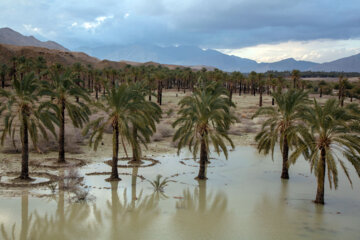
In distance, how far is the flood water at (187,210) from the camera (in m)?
16.8

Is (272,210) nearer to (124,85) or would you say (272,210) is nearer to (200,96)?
(200,96)

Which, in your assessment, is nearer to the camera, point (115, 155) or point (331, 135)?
point (331, 135)

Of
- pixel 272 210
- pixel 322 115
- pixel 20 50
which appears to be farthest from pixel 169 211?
pixel 20 50

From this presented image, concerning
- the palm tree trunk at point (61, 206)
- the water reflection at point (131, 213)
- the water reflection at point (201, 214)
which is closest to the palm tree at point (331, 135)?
the water reflection at point (201, 214)

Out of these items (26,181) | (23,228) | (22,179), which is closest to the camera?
(23,228)

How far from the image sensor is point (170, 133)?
46938mm

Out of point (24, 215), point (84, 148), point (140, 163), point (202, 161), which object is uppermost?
point (202, 161)

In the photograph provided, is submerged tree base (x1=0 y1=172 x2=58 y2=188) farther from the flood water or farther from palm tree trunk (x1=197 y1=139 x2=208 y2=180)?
palm tree trunk (x1=197 y1=139 x2=208 y2=180)

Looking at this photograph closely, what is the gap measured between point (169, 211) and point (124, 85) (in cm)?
887

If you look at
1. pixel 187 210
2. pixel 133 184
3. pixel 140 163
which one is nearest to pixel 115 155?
pixel 133 184

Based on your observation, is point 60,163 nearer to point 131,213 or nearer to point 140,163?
point 140,163

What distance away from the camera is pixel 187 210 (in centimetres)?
2002

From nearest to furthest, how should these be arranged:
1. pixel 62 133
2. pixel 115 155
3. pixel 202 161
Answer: pixel 115 155
pixel 202 161
pixel 62 133

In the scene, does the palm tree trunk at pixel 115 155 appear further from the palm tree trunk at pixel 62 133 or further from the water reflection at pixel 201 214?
the palm tree trunk at pixel 62 133
